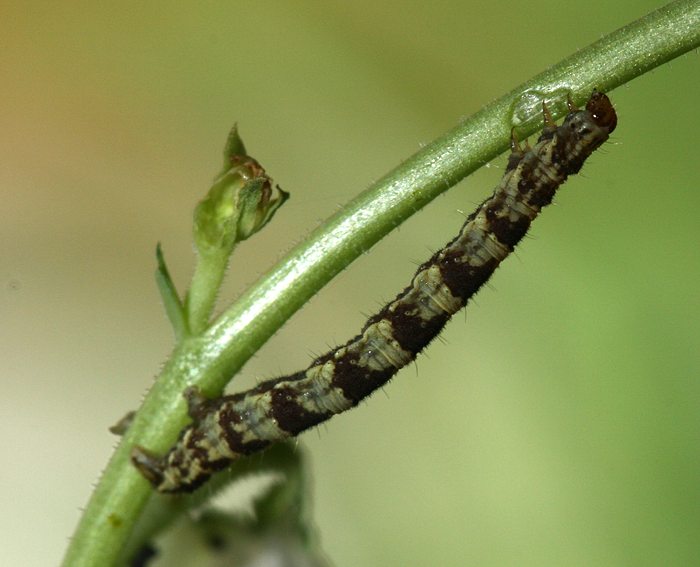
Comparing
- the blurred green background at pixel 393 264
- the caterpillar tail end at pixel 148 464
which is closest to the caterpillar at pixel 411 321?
the caterpillar tail end at pixel 148 464

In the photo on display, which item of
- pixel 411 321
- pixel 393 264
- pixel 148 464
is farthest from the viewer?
pixel 393 264

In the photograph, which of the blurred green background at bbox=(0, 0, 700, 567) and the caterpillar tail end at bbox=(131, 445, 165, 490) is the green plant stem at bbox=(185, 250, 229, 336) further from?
the blurred green background at bbox=(0, 0, 700, 567)

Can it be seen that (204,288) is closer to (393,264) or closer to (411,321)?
(411,321)

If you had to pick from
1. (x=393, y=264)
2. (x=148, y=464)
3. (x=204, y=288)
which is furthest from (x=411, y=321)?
(x=393, y=264)

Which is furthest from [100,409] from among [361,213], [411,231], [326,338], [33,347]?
[361,213]

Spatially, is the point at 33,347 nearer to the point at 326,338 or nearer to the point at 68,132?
the point at 68,132

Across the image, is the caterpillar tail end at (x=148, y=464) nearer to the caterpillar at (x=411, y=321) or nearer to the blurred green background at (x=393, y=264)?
the caterpillar at (x=411, y=321)
